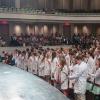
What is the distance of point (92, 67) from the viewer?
10258 millimetres

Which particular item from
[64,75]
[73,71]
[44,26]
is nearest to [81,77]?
[73,71]

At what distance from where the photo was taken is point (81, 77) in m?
8.81

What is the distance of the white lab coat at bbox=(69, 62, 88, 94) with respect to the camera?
8.76 metres

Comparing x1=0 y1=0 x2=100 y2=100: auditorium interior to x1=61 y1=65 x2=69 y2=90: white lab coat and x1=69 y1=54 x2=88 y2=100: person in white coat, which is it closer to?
x1=61 y1=65 x2=69 y2=90: white lab coat

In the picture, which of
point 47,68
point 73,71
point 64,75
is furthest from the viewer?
point 47,68

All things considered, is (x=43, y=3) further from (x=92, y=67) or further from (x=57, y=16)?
(x=92, y=67)

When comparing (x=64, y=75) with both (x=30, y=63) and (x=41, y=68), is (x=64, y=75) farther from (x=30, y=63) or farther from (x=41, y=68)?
(x=30, y=63)

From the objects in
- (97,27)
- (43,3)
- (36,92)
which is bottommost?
(97,27)

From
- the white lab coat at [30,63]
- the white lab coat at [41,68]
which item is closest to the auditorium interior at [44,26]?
the white lab coat at [30,63]

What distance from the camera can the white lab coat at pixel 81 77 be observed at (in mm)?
8758

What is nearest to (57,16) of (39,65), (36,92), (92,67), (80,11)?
(80,11)

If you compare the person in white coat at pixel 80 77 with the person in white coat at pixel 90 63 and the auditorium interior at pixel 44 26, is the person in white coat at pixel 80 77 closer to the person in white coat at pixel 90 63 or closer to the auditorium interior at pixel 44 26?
the person in white coat at pixel 90 63

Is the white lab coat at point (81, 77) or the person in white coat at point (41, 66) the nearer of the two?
the white lab coat at point (81, 77)

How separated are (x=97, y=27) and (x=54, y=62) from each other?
37251 mm
